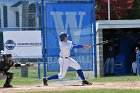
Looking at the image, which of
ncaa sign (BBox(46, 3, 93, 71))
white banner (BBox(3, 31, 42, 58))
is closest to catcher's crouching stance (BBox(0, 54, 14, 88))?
white banner (BBox(3, 31, 42, 58))

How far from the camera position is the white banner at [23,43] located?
20031 mm

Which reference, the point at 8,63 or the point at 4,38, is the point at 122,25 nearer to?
the point at 4,38

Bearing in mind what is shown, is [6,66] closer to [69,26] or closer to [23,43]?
[23,43]

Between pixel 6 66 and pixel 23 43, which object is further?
pixel 23 43

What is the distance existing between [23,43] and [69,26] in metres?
1.98

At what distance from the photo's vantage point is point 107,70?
2638cm

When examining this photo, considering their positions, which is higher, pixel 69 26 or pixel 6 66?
pixel 69 26

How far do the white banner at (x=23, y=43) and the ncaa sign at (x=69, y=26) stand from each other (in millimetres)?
531

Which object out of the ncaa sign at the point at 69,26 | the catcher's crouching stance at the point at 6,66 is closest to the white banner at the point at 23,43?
the ncaa sign at the point at 69,26

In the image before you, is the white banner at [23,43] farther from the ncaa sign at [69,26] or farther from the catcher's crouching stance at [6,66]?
the catcher's crouching stance at [6,66]

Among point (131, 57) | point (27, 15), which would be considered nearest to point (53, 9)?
point (27, 15)

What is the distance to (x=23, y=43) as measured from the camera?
795 inches

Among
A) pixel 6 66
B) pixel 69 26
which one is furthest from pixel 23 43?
pixel 6 66

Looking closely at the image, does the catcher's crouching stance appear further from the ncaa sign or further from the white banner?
the ncaa sign
